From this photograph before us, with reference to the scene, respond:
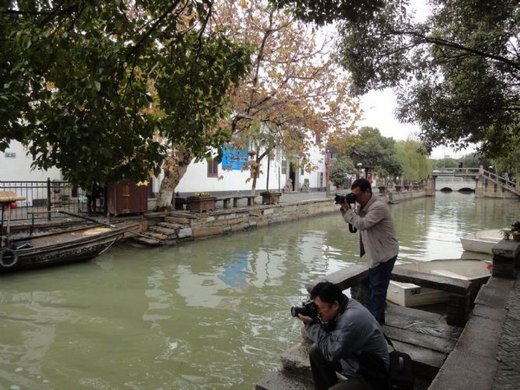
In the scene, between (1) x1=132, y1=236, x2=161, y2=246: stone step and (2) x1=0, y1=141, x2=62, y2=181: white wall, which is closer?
(1) x1=132, y1=236, x2=161, y2=246: stone step

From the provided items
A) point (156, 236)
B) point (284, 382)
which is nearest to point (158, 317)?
point (284, 382)

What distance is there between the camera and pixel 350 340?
303cm

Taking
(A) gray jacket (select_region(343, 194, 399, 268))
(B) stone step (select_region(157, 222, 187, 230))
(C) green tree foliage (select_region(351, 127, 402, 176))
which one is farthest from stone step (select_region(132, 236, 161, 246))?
(C) green tree foliage (select_region(351, 127, 402, 176))

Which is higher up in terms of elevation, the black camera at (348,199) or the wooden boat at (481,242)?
the black camera at (348,199)

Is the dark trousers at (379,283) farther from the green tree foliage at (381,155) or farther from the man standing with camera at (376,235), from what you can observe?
the green tree foliage at (381,155)

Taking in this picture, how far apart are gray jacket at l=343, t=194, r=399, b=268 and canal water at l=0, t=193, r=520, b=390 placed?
2306 mm

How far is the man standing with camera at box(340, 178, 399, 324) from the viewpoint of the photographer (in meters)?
4.32

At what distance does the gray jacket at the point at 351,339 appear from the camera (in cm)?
302

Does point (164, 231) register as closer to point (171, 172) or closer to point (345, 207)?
point (171, 172)

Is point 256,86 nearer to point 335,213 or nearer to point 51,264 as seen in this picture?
point 51,264

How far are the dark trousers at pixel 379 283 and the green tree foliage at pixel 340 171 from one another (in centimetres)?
3040

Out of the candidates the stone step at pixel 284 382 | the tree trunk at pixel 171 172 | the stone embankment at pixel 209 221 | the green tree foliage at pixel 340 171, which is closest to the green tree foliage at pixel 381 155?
the green tree foliage at pixel 340 171

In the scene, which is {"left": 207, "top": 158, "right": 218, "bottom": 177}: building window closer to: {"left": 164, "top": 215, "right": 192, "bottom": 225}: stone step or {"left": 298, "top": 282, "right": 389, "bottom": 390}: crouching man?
{"left": 164, "top": 215, "right": 192, "bottom": 225}: stone step

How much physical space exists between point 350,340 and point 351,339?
0.01m
